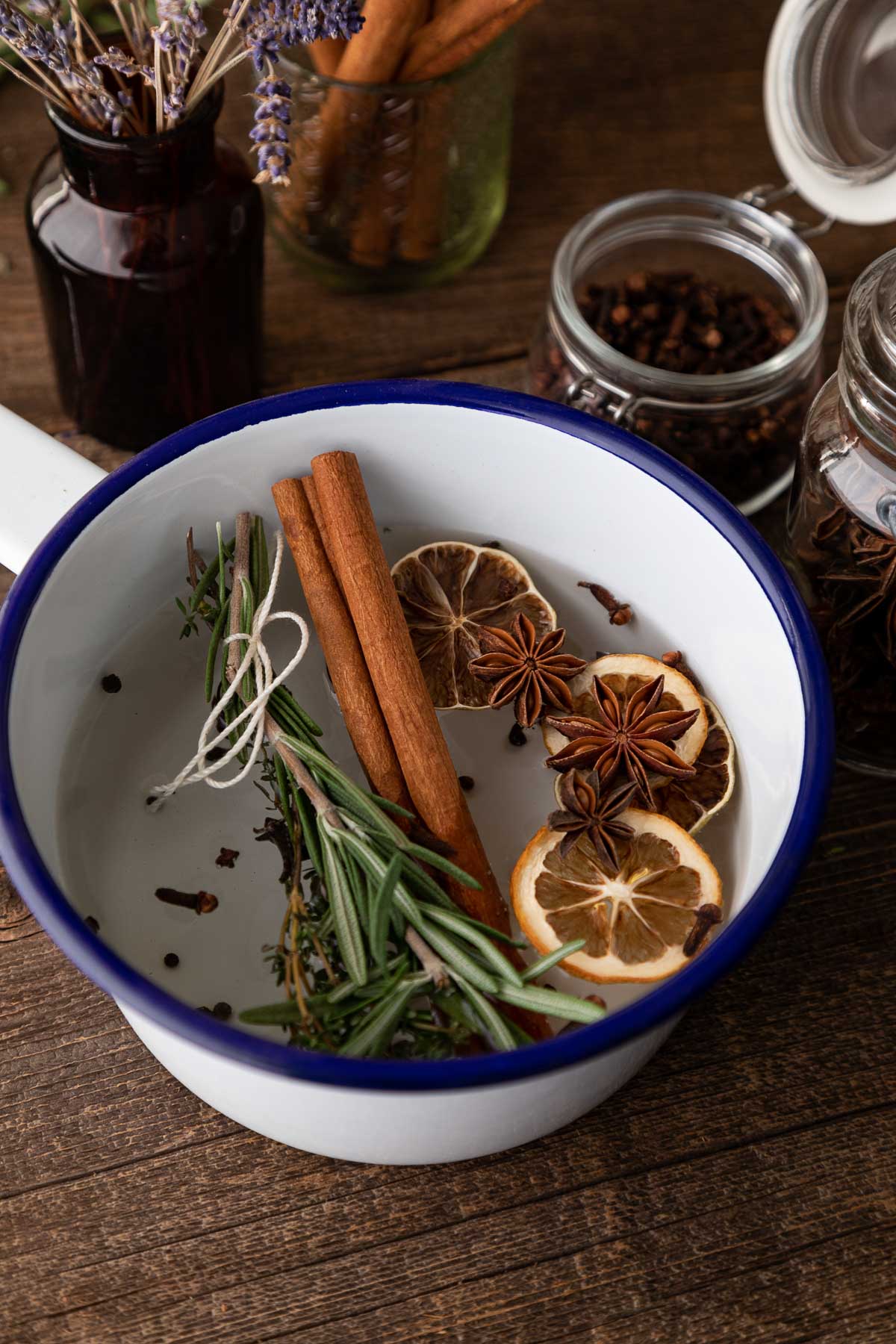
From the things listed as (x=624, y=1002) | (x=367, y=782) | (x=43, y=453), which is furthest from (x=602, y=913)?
(x=43, y=453)

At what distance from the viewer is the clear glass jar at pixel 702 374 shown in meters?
1.05

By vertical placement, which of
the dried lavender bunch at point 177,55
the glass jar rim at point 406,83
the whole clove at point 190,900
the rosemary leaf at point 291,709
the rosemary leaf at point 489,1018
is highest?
the dried lavender bunch at point 177,55

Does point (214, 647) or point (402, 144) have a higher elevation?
point (402, 144)

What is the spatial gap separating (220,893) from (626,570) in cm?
38

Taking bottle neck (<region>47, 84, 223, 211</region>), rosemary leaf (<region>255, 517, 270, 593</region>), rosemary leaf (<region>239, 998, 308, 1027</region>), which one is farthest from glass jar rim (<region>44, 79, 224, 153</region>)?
rosemary leaf (<region>239, 998, 308, 1027</region>)

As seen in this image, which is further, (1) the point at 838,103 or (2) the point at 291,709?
(1) the point at 838,103

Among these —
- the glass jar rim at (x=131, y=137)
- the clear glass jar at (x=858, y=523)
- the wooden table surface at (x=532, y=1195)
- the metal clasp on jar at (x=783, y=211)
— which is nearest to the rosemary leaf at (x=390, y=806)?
the wooden table surface at (x=532, y=1195)

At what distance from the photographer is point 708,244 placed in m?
1.22

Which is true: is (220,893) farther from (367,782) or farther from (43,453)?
(43,453)

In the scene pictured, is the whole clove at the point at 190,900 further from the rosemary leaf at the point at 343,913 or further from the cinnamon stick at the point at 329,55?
the cinnamon stick at the point at 329,55

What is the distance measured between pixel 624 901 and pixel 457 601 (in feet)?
0.92

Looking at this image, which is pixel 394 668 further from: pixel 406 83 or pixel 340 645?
pixel 406 83

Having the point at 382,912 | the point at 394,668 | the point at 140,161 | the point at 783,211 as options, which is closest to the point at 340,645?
the point at 394,668

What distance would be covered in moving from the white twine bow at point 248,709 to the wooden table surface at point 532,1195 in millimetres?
172
